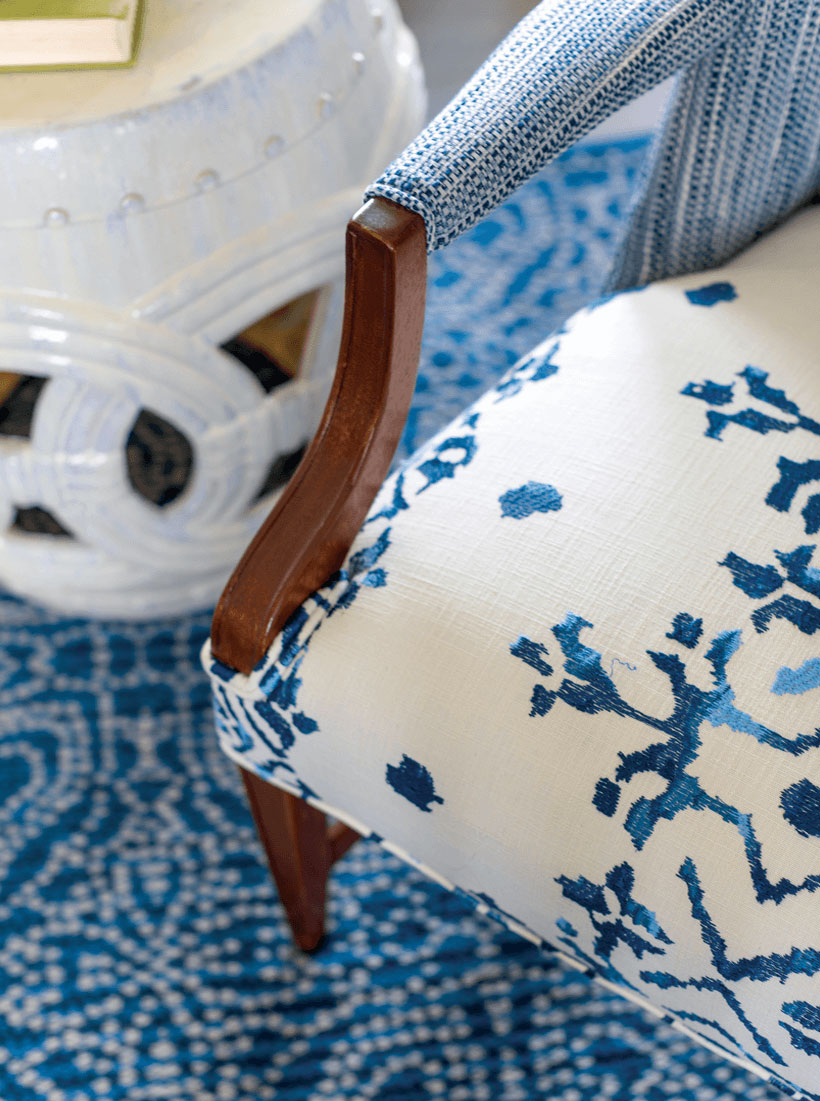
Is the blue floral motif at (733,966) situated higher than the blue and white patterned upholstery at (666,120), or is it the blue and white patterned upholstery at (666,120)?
the blue and white patterned upholstery at (666,120)

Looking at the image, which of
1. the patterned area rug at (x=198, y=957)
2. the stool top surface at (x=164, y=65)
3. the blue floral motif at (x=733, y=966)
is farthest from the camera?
the patterned area rug at (x=198, y=957)

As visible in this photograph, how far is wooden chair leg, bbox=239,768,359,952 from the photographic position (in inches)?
22.2

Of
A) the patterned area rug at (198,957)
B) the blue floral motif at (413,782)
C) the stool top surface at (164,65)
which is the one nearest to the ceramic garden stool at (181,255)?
the stool top surface at (164,65)

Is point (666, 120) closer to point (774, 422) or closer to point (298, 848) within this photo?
point (774, 422)

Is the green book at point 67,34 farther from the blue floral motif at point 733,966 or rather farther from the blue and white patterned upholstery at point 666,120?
the blue floral motif at point 733,966

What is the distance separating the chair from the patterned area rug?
0.67 feet

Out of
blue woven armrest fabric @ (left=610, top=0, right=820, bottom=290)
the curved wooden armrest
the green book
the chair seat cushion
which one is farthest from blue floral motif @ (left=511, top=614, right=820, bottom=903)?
the green book

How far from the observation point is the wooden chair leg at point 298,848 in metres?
0.56

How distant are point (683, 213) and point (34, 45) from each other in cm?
35

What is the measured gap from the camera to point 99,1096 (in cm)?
63

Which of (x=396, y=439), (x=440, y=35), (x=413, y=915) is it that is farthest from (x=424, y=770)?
(x=440, y=35)

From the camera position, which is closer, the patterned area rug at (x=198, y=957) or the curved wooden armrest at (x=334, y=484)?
the curved wooden armrest at (x=334, y=484)

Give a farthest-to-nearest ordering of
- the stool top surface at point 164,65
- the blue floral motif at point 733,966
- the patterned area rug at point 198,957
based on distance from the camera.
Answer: the patterned area rug at point 198,957 → the stool top surface at point 164,65 → the blue floral motif at point 733,966

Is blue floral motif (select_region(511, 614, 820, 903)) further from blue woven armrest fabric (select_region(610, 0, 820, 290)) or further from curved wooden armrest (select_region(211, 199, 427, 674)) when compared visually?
blue woven armrest fabric (select_region(610, 0, 820, 290))
